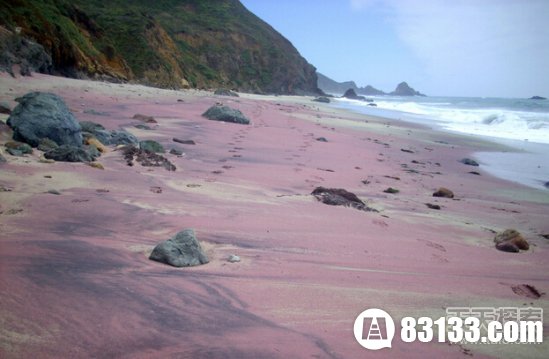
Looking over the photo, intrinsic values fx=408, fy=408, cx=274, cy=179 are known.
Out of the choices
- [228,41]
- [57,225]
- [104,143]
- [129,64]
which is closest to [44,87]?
[104,143]

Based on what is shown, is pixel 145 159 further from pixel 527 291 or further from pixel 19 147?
pixel 527 291

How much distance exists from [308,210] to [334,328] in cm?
249

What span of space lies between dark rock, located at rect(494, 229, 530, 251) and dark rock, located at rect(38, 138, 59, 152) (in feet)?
19.3

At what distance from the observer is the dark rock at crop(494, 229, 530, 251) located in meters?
4.54

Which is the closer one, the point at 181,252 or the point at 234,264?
the point at 181,252

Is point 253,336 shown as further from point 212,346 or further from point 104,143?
point 104,143

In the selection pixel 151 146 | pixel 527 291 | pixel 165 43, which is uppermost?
pixel 165 43

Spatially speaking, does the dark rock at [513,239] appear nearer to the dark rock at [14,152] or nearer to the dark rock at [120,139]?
the dark rock at [120,139]

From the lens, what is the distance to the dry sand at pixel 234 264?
2.15m

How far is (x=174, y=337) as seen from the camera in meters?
2.11

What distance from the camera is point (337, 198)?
5379mm

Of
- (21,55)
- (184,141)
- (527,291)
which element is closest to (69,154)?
(184,141)

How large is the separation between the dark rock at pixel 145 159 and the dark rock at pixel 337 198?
85.8 inches

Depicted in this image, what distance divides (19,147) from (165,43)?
3497 centimetres
